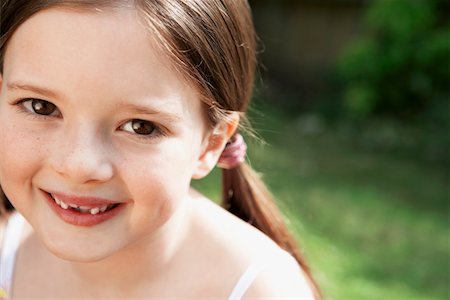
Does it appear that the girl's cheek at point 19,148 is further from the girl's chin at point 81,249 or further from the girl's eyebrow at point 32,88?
the girl's chin at point 81,249

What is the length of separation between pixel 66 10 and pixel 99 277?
0.83 metres

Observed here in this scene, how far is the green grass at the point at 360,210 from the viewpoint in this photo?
4.19 meters

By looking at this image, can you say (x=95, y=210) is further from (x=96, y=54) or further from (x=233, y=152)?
(x=233, y=152)

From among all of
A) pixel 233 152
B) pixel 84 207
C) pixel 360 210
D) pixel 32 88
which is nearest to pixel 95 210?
pixel 84 207

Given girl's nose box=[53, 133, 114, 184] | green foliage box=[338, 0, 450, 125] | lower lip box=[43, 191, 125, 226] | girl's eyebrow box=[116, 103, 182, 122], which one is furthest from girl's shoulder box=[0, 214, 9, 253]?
green foliage box=[338, 0, 450, 125]

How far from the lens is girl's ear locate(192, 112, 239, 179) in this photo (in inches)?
81.0

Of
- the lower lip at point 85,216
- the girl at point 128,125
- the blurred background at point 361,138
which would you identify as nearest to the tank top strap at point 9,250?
the girl at point 128,125

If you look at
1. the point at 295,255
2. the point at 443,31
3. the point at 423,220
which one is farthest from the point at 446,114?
the point at 295,255

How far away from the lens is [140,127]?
182 centimetres

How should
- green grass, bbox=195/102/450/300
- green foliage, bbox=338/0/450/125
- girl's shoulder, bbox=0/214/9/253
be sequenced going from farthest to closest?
green foliage, bbox=338/0/450/125 → green grass, bbox=195/102/450/300 → girl's shoulder, bbox=0/214/9/253

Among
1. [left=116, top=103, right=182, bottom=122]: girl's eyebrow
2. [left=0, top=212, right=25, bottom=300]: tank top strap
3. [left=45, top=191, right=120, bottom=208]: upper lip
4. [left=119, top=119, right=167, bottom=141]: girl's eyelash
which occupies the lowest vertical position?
[left=0, top=212, right=25, bottom=300]: tank top strap

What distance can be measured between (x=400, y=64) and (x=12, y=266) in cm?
509

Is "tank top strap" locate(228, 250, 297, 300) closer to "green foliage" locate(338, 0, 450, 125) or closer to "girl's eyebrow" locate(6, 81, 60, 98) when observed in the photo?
"girl's eyebrow" locate(6, 81, 60, 98)

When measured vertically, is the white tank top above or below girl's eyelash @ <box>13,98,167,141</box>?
below
